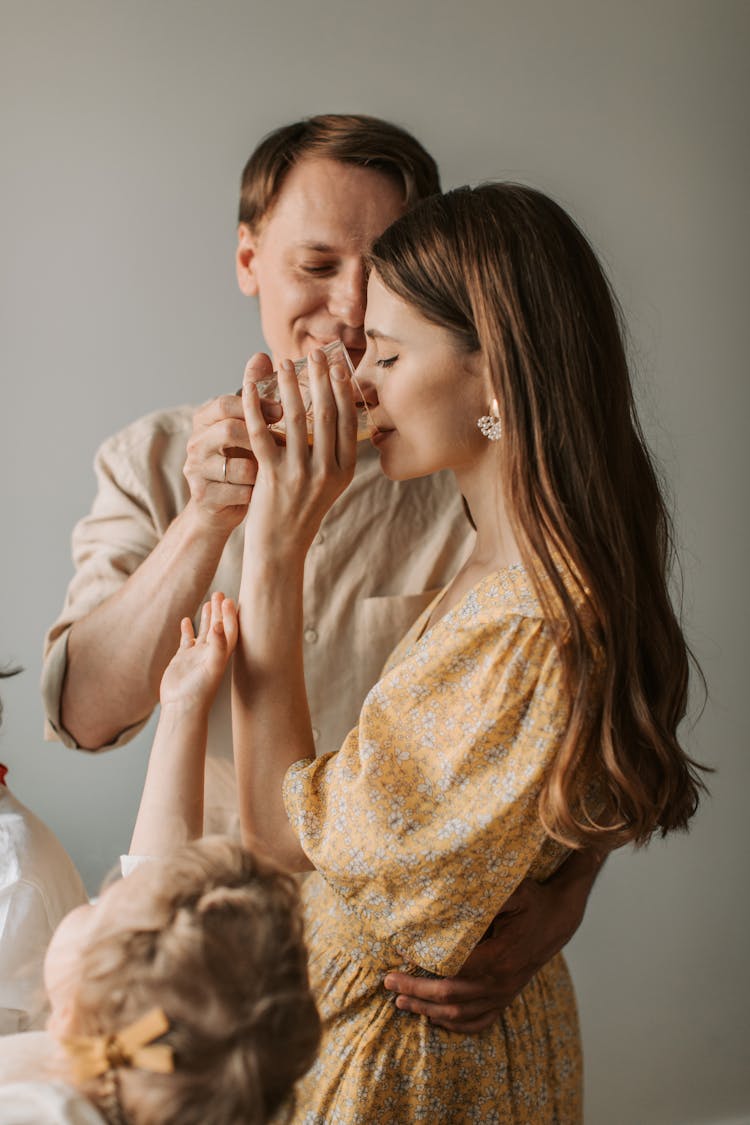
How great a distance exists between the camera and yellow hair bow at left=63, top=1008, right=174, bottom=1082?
0.69 meters

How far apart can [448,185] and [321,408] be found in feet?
3.65

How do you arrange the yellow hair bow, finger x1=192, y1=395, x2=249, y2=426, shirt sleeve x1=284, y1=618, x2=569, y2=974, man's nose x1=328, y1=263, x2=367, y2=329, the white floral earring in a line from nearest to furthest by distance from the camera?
the yellow hair bow → shirt sleeve x1=284, y1=618, x2=569, y2=974 → the white floral earring → finger x1=192, y1=395, x2=249, y2=426 → man's nose x1=328, y1=263, x2=367, y2=329

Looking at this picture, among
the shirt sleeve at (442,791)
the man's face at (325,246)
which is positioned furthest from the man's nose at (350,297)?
the shirt sleeve at (442,791)

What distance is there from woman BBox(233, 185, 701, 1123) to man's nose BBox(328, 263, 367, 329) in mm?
251

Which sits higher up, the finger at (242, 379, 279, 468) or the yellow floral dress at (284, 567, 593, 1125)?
the finger at (242, 379, 279, 468)

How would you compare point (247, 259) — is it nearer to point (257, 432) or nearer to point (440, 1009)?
point (257, 432)

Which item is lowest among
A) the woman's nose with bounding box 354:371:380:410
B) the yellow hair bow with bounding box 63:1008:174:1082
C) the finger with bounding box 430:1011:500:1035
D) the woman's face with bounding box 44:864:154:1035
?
the finger with bounding box 430:1011:500:1035

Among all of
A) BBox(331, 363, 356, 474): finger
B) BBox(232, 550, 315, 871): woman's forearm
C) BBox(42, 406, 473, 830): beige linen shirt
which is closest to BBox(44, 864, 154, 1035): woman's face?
BBox(232, 550, 315, 871): woman's forearm

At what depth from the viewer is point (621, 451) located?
3.53 ft

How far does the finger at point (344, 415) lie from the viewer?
109cm

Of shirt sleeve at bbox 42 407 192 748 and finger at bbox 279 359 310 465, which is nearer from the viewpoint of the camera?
finger at bbox 279 359 310 465

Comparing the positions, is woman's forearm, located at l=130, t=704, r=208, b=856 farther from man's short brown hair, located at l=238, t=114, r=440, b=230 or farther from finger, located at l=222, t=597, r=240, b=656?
man's short brown hair, located at l=238, t=114, r=440, b=230

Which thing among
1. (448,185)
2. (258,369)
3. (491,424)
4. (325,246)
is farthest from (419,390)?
(448,185)

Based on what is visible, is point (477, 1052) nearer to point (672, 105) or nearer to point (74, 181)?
point (74, 181)
